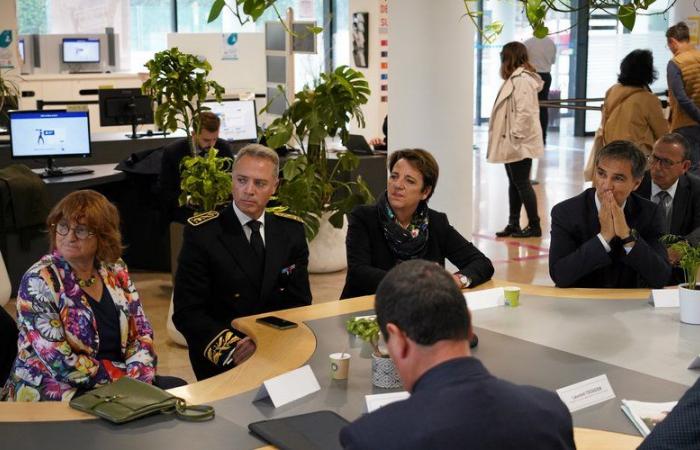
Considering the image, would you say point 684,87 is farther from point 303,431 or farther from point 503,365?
point 303,431

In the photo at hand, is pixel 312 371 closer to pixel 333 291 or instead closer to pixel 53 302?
pixel 53 302

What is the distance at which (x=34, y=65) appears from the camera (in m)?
14.9

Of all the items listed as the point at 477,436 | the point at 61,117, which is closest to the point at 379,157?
the point at 61,117

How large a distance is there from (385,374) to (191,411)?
0.57 m

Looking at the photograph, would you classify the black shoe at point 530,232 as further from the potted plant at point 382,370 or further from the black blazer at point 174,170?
the potted plant at point 382,370

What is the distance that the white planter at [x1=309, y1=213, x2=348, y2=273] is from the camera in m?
7.78

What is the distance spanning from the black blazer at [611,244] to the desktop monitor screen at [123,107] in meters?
5.49

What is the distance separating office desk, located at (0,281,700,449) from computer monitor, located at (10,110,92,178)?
456 cm

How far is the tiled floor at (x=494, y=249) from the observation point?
6238mm

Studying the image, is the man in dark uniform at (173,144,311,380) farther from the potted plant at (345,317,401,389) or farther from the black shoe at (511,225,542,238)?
the black shoe at (511,225,542,238)

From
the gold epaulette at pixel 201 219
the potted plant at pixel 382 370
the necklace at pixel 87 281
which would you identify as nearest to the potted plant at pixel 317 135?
the gold epaulette at pixel 201 219

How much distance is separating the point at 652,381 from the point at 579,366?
0.22 m

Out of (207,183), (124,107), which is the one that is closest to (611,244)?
(207,183)

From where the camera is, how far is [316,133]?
7.01 metres
